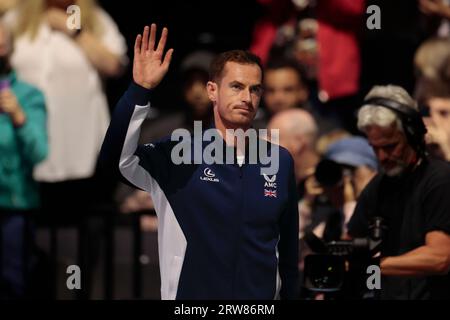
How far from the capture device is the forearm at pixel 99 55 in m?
11.0

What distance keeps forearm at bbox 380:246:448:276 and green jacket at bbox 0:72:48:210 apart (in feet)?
11.1

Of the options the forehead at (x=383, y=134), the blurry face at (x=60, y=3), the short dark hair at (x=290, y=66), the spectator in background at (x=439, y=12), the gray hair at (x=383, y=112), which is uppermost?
the blurry face at (x=60, y=3)

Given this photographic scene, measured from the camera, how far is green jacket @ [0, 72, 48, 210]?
10.2 metres

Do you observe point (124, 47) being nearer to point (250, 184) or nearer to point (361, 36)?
point (361, 36)

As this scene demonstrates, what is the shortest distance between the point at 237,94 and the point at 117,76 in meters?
4.66

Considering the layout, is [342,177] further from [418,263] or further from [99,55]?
[99,55]

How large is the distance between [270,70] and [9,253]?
2.32 meters

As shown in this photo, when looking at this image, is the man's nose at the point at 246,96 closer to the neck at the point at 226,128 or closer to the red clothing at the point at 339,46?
the neck at the point at 226,128

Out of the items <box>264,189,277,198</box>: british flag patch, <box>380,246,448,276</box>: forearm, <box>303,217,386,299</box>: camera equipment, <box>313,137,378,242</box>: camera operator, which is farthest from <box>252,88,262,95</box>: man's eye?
<box>313,137,378,242</box>: camera operator

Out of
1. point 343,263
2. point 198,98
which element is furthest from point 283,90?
point 343,263

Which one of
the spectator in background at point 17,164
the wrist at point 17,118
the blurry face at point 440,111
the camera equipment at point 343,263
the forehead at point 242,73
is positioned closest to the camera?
the forehead at point 242,73

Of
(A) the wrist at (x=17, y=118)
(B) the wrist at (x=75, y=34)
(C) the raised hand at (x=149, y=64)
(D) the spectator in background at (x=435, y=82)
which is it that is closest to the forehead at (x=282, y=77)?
(D) the spectator in background at (x=435, y=82)

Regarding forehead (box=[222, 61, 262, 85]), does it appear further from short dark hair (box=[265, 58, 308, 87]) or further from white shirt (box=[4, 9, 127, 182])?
white shirt (box=[4, 9, 127, 182])
